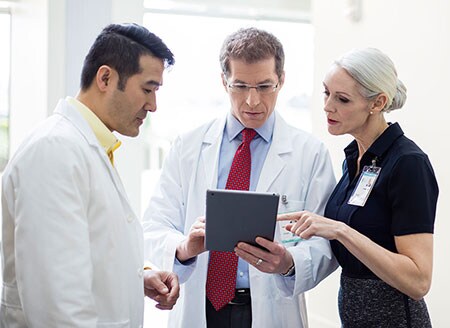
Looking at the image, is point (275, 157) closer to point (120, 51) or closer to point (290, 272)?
point (290, 272)

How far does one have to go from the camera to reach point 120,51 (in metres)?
1.59

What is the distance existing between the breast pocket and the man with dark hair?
531 millimetres

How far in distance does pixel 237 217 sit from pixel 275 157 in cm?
40

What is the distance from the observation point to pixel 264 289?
1.97m

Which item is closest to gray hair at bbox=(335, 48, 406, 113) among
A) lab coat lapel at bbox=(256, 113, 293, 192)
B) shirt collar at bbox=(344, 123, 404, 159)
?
shirt collar at bbox=(344, 123, 404, 159)

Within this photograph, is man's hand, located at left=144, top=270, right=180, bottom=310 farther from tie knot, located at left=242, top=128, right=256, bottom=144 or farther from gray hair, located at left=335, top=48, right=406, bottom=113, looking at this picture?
gray hair, located at left=335, top=48, right=406, bottom=113

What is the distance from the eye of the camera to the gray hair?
190 centimetres

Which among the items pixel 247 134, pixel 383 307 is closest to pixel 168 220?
pixel 247 134

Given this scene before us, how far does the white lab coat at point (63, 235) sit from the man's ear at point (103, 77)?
91 millimetres

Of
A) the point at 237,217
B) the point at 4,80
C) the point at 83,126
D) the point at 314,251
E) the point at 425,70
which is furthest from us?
the point at 4,80

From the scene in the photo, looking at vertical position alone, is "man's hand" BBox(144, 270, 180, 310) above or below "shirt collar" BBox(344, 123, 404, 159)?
below

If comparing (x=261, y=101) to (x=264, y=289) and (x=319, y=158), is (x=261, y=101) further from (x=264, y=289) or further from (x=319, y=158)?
(x=264, y=289)

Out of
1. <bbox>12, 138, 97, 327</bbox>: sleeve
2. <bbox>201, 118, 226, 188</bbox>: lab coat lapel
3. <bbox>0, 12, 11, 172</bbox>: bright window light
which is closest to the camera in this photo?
<bbox>12, 138, 97, 327</bbox>: sleeve

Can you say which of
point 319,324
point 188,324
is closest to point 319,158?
point 188,324
